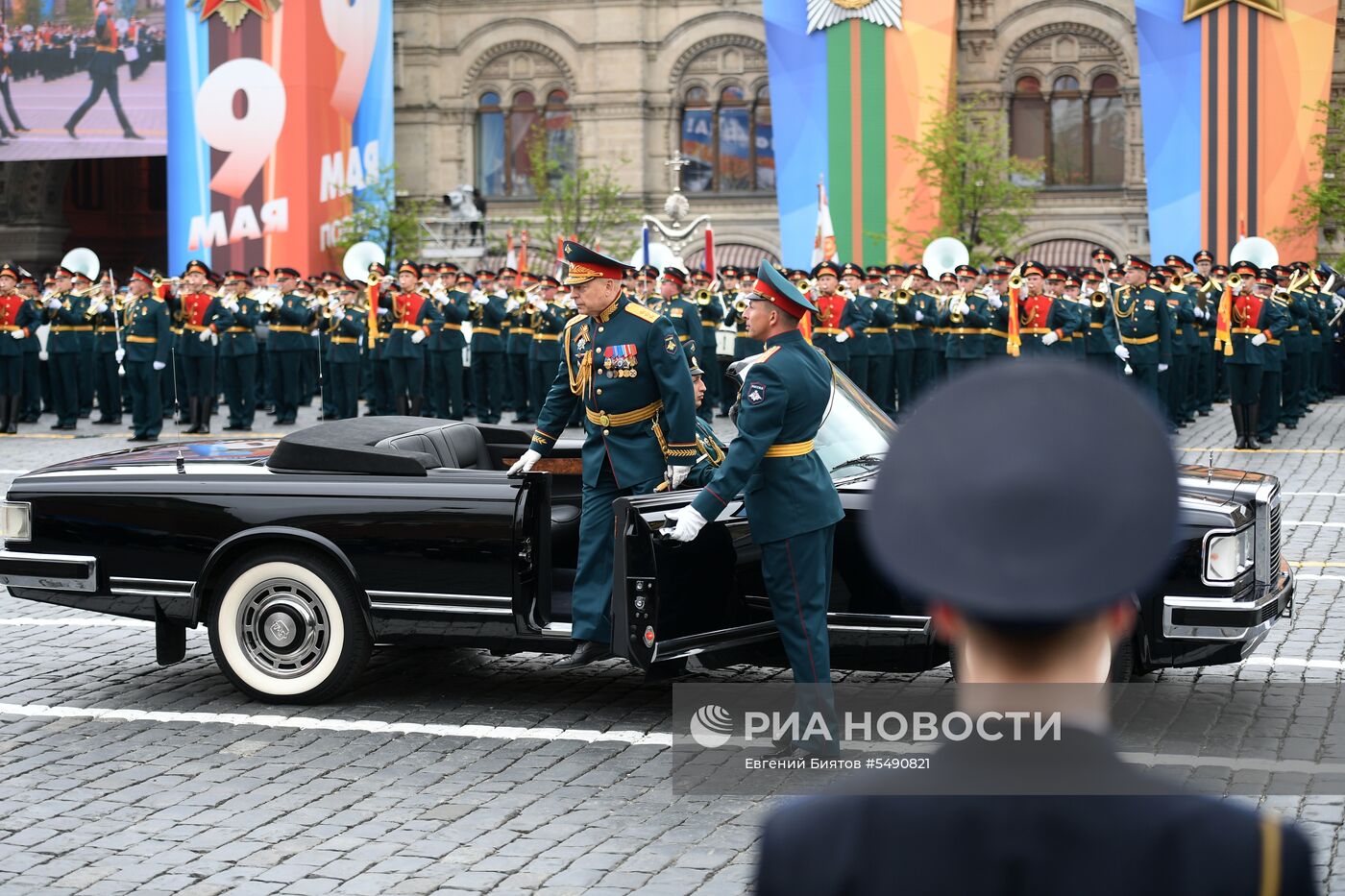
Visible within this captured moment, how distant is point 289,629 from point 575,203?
36463 mm

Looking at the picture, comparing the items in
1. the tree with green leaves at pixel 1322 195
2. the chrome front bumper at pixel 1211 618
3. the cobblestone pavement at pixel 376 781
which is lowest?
the cobblestone pavement at pixel 376 781

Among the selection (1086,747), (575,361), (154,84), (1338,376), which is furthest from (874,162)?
(1086,747)

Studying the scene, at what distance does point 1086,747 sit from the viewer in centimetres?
155

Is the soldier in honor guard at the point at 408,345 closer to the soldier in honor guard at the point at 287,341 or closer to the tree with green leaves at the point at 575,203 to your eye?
the soldier in honor guard at the point at 287,341

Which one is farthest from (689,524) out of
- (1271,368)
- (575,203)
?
(575,203)

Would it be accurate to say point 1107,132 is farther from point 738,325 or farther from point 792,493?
point 792,493

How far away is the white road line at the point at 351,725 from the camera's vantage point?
7.21 m

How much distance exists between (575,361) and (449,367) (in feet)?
55.5

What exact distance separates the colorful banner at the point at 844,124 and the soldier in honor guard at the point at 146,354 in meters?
18.3

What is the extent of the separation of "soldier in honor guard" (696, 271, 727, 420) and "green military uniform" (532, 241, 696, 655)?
18058 mm

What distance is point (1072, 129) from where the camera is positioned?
43750mm

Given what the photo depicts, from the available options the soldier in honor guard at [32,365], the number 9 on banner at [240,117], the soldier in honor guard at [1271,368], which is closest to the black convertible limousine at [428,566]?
the soldier in honor guard at [1271,368]

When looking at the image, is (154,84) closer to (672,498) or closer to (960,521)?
(672,498)

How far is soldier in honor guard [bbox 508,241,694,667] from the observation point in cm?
714
